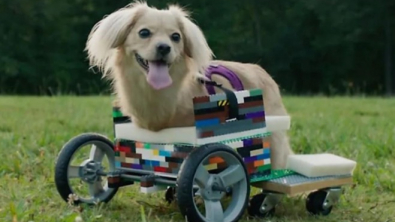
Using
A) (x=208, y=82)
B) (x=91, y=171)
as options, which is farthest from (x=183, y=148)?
(x=91, y=171)

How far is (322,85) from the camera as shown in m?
32.7

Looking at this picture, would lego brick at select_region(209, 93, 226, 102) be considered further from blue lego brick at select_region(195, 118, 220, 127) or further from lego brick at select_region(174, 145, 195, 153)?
lego brick at select_region(174, 145, 195, 153)

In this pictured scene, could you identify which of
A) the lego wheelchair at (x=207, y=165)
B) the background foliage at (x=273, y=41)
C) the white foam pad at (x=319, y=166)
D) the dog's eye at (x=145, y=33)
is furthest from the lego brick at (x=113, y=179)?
the background foliage at (x=273, y=41)

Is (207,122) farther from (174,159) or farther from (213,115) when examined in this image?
(174,159)

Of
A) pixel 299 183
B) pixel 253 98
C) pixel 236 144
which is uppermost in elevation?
pixel 253 98

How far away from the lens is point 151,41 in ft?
11.3

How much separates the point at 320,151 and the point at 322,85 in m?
27.5

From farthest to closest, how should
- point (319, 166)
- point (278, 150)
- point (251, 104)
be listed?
point (278, 150), point (319, 166), point (251, 104)

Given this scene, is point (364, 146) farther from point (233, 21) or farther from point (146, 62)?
point (233, 21)

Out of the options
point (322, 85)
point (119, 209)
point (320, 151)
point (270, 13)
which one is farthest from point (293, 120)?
point (270, 13)

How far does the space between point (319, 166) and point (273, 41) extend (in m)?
30.5

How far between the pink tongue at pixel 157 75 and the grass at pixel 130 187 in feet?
1.92

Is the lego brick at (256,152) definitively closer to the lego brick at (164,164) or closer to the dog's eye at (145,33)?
the lego brick at (164,164)

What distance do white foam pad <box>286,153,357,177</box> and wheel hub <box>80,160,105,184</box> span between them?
100cm
